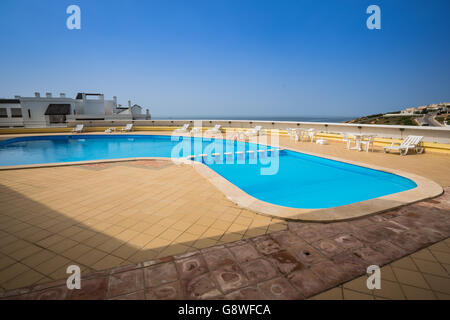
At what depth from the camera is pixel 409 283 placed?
1.84 m

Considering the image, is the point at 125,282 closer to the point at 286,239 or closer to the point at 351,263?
the point at 286,239

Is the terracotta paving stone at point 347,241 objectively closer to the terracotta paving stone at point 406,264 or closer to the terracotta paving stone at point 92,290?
the terracotta paving stone at point 406,264

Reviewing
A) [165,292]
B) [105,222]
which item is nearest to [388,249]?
[165,292]

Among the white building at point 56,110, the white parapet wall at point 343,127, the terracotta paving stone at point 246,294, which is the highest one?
the white building at point 56,110

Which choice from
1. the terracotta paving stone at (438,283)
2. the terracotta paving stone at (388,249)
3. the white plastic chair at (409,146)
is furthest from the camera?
the white plastic chair at (409,146)

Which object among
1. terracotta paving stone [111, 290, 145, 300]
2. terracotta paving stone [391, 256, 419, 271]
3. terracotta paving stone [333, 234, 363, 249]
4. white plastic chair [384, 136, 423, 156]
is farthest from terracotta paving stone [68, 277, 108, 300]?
white plastic chair [384, 136, 423, 156]

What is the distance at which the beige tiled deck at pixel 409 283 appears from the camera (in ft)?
5.58

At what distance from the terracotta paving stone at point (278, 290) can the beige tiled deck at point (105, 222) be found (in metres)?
0.78

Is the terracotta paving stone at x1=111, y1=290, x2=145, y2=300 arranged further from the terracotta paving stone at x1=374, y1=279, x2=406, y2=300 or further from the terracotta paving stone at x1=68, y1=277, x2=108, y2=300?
the terracotta paving stone at x1=374, y1=279, x2=406, y2=300

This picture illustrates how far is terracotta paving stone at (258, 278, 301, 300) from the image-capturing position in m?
1.69

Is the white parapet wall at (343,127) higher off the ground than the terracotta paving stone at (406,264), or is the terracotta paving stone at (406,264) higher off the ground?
the white parapet wall at (343,127)

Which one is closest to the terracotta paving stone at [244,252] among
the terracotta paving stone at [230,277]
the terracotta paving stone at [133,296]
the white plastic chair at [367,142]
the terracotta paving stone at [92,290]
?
the terracotta paving stone at [230,277]

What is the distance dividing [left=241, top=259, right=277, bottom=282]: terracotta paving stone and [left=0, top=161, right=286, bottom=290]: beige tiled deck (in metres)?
0.50
